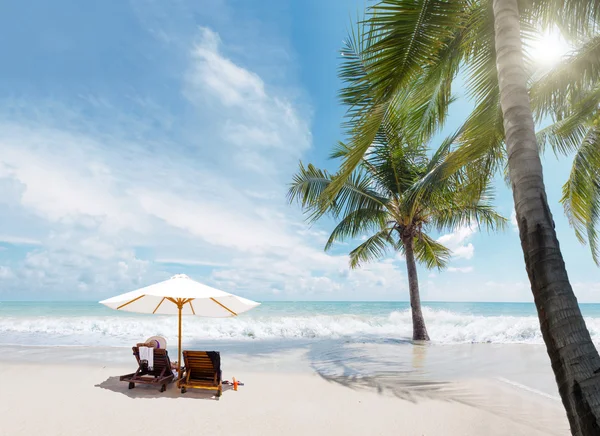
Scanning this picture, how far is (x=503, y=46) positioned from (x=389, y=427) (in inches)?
181

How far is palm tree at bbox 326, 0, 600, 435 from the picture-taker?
2.25m

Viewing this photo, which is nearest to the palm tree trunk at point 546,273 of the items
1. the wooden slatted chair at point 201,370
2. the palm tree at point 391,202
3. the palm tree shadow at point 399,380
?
the palm tree shadow at point 399,380

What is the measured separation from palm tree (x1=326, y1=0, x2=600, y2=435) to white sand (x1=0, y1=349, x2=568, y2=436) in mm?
3044

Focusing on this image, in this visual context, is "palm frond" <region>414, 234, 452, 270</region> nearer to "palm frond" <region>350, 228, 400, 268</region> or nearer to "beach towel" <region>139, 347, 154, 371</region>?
"palm frond" <region>350, 228, 400, 268</region>

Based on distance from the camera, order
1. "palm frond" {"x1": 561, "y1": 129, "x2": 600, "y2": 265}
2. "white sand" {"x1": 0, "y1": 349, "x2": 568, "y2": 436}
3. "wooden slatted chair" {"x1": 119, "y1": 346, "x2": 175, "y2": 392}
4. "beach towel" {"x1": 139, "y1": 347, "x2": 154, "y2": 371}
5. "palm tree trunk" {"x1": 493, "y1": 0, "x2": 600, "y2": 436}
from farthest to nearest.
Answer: "palm frond" {"x1": 561, "y1": 129, "x2": 600, "y2": 265} < "beach towel" {"x1": 139, "y1": 347, "x2": 154, "y2": 371} < "wooden slatted chair" {"x1": 119, "y1": 346, "x2": 175, "y2": 392} < "white sand" {"x1": 0, "y1": 349, "x2": 568, "y2": 436} < "palm tree trunk" {"x1": 493, "y1": 0, "x2": 600, "y2": 436}

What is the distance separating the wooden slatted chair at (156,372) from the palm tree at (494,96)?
453 cm

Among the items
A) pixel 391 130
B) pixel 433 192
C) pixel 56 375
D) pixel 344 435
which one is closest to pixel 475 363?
pixel 433 192

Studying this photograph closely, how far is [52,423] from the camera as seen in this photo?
4.77 metres

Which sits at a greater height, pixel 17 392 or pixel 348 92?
pixel 348 92

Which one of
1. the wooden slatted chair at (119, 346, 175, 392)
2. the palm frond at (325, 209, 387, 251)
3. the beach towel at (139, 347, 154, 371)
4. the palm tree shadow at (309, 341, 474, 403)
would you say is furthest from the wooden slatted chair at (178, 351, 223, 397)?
the palm frond at (325, 209, 387, 251)

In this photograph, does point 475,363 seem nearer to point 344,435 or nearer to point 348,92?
point 344,435

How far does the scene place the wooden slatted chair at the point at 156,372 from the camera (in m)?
6.38

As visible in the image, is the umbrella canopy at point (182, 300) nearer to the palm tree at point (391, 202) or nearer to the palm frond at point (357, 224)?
the palm tree at point (391, 202)

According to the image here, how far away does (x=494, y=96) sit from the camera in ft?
17.5
